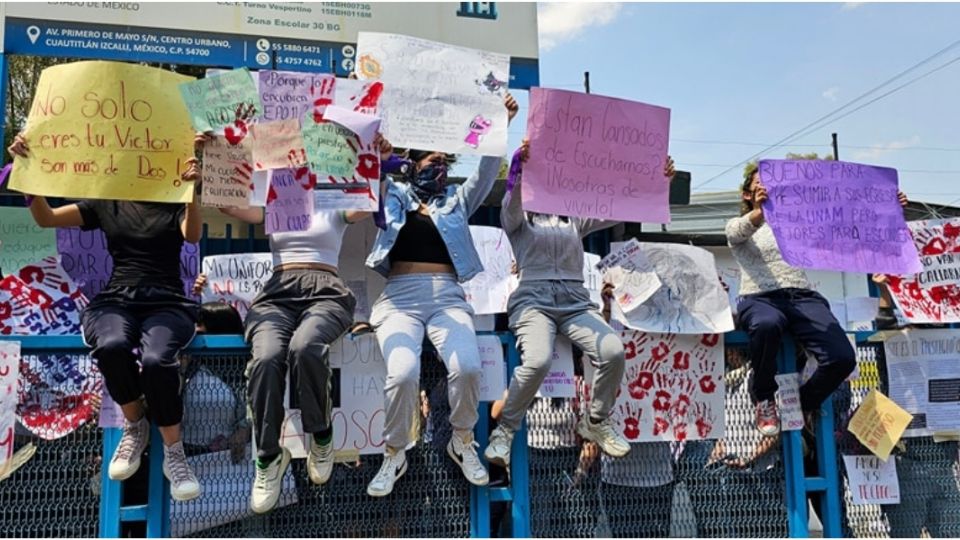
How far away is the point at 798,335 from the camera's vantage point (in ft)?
12.6

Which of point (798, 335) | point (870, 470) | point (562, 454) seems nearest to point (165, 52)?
point (562, 454)

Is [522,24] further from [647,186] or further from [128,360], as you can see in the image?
[128,360]

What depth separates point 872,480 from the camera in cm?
383

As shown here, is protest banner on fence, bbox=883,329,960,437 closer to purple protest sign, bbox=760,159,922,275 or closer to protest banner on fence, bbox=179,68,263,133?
purple protest sign, bbox=760,159,922,275

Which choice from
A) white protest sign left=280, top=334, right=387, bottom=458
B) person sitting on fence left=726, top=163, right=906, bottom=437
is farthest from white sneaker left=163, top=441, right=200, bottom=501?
person sitting on fence left=726, top=163, right=906, bottom=437

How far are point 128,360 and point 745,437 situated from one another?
2.96 meters

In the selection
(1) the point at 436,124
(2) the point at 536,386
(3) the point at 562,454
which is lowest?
(3) the point at 562,454

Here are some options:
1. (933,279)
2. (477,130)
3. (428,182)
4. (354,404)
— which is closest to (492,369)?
(354,404)

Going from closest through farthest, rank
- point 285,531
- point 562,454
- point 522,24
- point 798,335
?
point 285,531
point 562,454
point 798,335
point 522,24

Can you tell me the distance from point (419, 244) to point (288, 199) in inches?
26.9

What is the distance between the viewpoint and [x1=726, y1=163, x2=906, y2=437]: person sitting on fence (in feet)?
12.2

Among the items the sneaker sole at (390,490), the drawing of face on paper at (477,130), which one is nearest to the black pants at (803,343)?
the drawing of face on paper at (477,130)

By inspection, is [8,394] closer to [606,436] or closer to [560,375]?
[560,375]

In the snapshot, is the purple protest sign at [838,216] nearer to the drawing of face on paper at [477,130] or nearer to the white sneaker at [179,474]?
the drawing of face on paper at [477,130]
